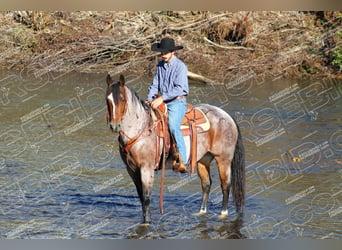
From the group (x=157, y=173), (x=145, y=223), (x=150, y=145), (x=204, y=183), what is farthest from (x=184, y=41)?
(x=145, y=223)

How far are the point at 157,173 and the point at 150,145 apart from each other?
299 centimetres

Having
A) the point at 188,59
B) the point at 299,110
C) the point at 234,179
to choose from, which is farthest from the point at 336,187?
the point at 188,59

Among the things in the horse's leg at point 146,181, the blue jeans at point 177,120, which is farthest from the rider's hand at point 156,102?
the horse's leg at point 146,181

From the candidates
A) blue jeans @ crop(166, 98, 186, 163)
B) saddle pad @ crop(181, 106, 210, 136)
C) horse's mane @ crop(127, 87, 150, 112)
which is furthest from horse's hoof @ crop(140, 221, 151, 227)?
horse's mane @ crop(127, 87, 150, 112)

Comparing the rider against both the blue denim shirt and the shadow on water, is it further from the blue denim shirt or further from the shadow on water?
the shadow on water

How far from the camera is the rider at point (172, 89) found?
9070 millimetres

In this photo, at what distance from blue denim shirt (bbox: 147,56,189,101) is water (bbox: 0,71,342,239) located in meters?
1.71

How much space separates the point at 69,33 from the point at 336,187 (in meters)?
14.2

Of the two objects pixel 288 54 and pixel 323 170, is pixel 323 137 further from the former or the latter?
pixel 288 54

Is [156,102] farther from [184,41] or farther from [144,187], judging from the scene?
[184,41]

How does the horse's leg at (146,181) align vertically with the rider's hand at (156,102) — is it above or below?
below

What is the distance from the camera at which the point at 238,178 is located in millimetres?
10102

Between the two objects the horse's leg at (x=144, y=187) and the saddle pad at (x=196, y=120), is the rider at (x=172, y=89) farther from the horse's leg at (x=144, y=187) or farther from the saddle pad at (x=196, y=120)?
the horse's leg at (x=144, y=187)

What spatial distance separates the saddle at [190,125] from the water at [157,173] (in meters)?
0.98
